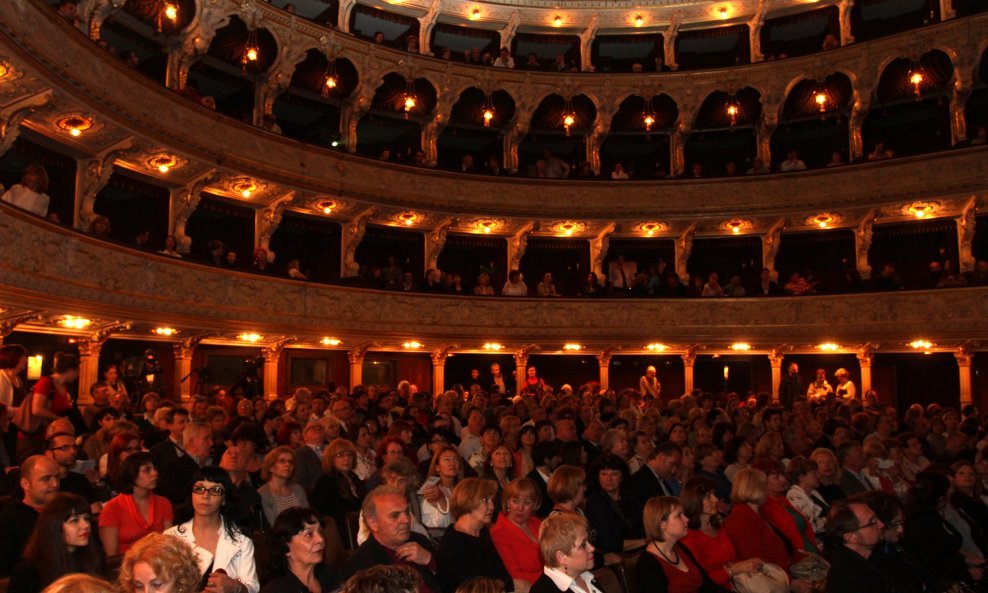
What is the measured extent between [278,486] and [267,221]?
50.2ft

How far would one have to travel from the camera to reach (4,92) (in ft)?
41.8

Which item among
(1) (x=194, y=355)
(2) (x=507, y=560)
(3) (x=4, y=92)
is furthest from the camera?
(1) (x=194, y=355)

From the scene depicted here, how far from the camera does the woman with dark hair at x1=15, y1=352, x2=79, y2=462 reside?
292 inches

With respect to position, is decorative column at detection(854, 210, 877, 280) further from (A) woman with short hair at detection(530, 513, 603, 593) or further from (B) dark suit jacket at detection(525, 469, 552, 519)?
(A) woman with short hair at detection(530, 513, 603, 593)

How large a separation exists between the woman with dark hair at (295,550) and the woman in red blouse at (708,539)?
2.63 metres

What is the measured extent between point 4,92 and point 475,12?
14.9 meters

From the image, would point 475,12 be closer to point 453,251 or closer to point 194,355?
point 453,251

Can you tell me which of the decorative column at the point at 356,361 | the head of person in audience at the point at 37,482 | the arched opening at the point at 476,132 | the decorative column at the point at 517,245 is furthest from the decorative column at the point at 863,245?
the head of person in audience at the point at 37,482

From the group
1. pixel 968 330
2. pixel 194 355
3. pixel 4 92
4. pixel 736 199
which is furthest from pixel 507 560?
pixel 736 199

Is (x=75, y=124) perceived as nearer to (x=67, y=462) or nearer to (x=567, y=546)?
(x=67, y=462)

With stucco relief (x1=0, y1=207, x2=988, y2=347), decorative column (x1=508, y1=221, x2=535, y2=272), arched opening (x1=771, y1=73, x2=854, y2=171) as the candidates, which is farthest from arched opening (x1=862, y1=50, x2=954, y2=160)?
decorative column (x1=508, y1=221, x2=535, y2=272)

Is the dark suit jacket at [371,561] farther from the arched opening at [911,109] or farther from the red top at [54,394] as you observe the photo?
the arched opening at [911,109]

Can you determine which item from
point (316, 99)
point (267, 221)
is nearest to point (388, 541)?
point (267, 221)

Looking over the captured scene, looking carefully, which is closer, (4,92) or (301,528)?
(301,528)
